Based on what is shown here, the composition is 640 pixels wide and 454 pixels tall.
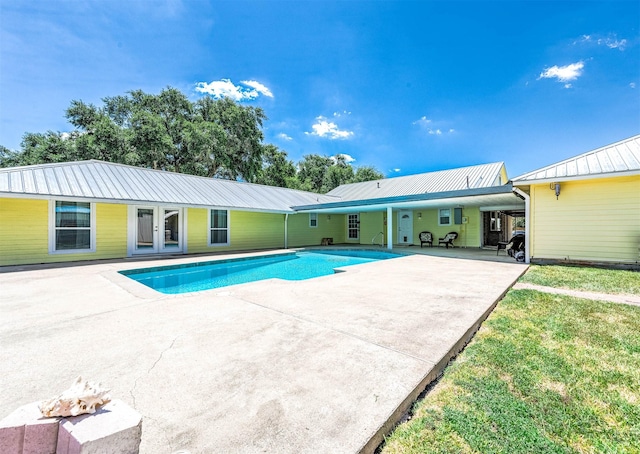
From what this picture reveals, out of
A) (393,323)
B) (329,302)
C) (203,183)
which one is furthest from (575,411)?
(203,183)

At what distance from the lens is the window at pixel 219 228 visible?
1240cm

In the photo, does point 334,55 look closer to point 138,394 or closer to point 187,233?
point 187,233

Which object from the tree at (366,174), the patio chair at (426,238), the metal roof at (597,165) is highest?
the tree at (366,174)

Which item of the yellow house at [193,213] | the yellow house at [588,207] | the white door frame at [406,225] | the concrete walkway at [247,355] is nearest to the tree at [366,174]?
the yellow house at [193,213]

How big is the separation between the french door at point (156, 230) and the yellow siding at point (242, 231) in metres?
0.52

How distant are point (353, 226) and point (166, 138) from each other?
16.0 meters

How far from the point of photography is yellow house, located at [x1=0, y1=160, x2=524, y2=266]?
331 inches

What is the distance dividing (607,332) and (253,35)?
1534 cm

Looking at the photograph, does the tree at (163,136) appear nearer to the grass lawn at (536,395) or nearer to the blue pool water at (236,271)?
the blue pool water at (236,271)

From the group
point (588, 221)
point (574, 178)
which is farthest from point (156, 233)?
point (588, 221)

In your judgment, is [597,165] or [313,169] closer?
[597,165]

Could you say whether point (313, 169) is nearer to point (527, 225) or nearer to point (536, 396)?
point (527, 225)

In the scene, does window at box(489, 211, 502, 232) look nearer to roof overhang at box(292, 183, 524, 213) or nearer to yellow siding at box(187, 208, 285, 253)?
roof overhang at box(292, 183, 524, 213)

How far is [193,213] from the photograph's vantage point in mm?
11734
